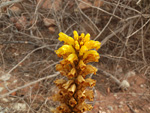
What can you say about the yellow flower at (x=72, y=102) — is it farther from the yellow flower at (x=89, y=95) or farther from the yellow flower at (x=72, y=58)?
the yellow flower at (x=72, y=58)

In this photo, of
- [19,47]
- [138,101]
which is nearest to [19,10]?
[19,47]

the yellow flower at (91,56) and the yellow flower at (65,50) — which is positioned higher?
the yellow flower at (65,50)

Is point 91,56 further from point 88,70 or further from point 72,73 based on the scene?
point 72,73

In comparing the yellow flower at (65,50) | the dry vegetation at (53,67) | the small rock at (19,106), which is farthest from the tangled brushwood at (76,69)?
the small rock at (19,106)

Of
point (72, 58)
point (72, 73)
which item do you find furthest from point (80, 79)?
point (72, 58)

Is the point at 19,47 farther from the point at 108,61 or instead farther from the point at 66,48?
the point at 66,48

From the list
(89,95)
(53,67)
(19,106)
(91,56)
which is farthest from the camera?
(53,67)

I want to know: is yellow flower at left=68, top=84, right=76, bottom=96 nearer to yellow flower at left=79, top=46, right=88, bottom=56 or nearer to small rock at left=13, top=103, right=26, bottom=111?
yellow flower at left=79, top=46, right=88, bottom=56

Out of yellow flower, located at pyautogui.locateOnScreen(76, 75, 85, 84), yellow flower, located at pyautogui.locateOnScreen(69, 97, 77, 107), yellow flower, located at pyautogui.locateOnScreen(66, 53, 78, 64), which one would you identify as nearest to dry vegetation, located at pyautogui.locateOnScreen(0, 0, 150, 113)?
yellow flower, located at pyautogui.locateOnScreen(69, 97, 77, 107)

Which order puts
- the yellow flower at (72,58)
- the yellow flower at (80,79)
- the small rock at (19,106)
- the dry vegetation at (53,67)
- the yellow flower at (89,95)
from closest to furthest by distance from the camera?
the yellow flower at (72,58) < the yellow flower at (80,79) < the yellow flower at (89,95) < the small rock at (19,106) < the dry vegetation at (53,67)
